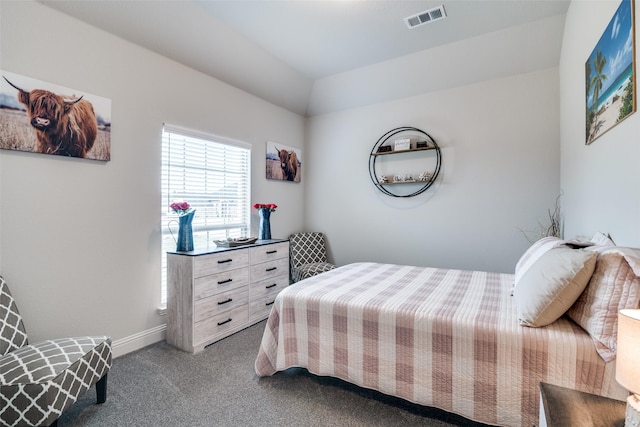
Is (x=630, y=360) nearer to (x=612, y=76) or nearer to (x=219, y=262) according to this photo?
(x=612, y=76)

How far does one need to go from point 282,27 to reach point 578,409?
341cm

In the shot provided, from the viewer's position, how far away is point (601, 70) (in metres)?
1.93

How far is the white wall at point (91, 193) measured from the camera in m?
1.98

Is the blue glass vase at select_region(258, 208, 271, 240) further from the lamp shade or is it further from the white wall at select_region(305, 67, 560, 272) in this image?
the lamp shade

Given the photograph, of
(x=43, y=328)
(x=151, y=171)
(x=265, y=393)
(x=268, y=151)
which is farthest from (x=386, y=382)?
(x=268, y=151)

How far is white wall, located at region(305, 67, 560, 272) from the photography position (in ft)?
10.6

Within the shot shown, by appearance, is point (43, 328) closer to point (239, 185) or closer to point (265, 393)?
point (265, 393)

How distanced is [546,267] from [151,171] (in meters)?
3.06

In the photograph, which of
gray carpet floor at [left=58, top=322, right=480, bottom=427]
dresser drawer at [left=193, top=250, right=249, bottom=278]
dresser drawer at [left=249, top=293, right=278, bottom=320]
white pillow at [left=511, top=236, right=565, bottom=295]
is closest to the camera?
gray carpet floor at [left=58, top=322, right=480, bottom=427]

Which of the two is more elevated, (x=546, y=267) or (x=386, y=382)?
(x=546, y=267)

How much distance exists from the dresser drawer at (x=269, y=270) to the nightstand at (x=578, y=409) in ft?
8.51

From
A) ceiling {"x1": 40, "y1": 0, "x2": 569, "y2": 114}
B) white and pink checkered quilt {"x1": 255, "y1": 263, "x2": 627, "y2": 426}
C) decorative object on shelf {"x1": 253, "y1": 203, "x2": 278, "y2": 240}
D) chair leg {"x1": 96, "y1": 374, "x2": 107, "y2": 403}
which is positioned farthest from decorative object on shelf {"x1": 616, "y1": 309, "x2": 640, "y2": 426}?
decorative object on shelf {"x1": 253, "y1": 203, "x2": 278, "y2": 240}

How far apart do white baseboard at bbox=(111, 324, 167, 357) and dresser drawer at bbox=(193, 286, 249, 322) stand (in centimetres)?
53

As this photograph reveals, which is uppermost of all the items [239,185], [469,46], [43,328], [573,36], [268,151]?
[469,46]
